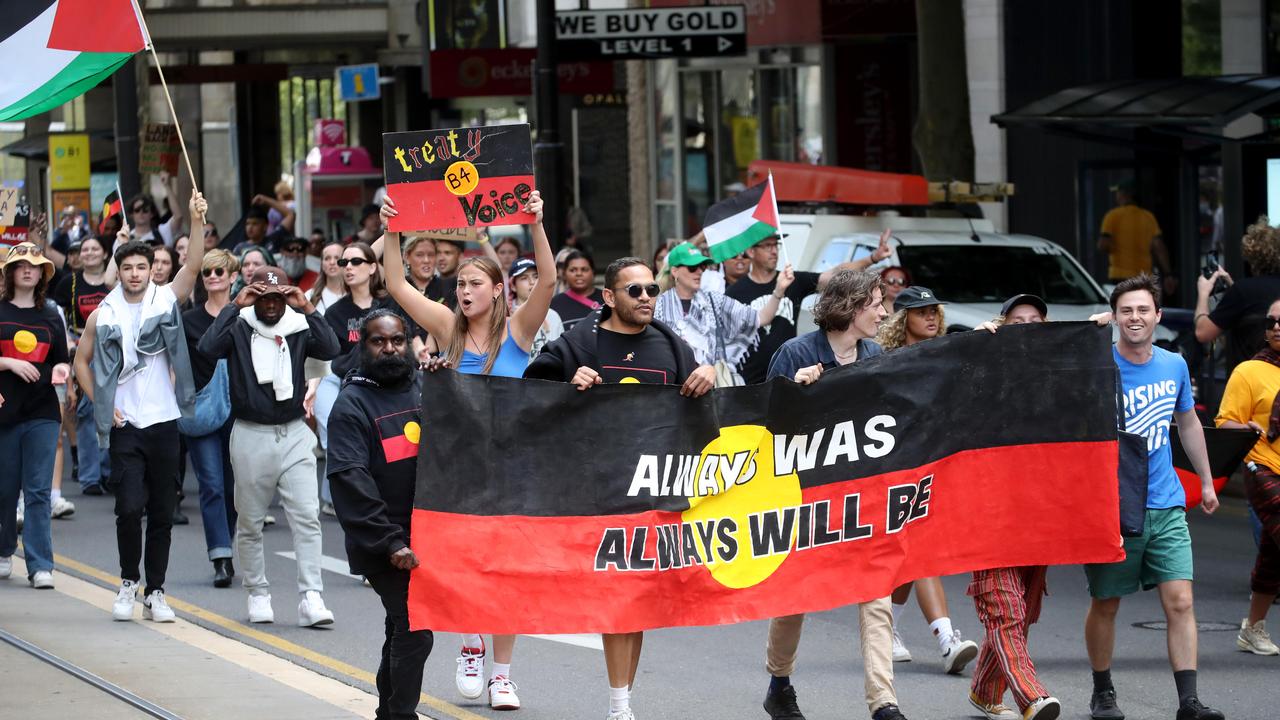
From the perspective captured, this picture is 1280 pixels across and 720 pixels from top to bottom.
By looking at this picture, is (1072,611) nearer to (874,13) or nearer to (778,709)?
(778,709)

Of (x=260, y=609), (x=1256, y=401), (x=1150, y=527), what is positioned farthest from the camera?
(x=260, y=609)

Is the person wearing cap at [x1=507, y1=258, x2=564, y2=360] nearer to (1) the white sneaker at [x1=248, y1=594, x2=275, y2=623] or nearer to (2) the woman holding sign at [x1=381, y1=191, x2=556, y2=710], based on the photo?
(1) the white sneaker at [x1=248, y1=594, x2=275, y2=623]

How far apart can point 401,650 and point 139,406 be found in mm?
3761

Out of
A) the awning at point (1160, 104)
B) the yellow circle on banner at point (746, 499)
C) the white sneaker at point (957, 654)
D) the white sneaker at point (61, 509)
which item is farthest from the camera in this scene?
the awning at point (1160, 104)

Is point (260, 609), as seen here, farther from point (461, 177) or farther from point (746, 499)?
point (746, 499)

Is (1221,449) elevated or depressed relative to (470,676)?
elevated

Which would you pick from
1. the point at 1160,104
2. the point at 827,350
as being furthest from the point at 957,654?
the point at 1160,104

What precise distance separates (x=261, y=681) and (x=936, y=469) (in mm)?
3118

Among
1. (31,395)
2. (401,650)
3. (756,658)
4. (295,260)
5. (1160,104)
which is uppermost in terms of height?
(1160,104)

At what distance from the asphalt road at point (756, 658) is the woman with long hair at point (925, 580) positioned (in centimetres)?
11

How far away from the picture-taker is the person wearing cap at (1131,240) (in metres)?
20.0

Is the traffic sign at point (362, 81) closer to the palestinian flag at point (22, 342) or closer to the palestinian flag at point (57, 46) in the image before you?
the palestinian flag at point (22, 342)

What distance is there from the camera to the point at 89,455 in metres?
14.8

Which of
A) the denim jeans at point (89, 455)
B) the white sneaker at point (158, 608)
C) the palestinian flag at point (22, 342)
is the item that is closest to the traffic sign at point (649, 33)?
the denim jeans at point (89, 455)
